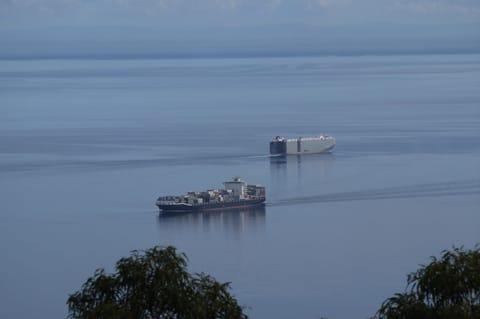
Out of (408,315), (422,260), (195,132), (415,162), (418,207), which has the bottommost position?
(408,315)

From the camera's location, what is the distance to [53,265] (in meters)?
16.5

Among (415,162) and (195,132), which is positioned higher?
(195,132)

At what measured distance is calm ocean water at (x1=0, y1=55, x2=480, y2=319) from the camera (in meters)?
15.2

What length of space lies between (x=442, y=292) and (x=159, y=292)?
141 cm

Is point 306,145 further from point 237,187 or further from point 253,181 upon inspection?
point 237,187

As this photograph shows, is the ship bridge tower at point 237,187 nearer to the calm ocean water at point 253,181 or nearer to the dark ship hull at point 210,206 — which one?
the dark ship hull at point 210,206

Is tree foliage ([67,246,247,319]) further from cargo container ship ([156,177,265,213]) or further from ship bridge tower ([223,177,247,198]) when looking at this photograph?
ship bridge tower ([223,177,247,198])

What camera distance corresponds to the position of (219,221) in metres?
21.0

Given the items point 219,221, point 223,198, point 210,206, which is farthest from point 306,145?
point 219,221

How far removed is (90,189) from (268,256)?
283 inches

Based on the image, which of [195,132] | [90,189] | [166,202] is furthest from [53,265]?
[195,132]

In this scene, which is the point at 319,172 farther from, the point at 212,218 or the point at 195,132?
the point at 195,132

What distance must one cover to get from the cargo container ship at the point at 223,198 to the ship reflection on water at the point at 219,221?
13 centimetres

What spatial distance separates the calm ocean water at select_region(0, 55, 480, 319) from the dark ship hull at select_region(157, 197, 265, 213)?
0.18 metres
